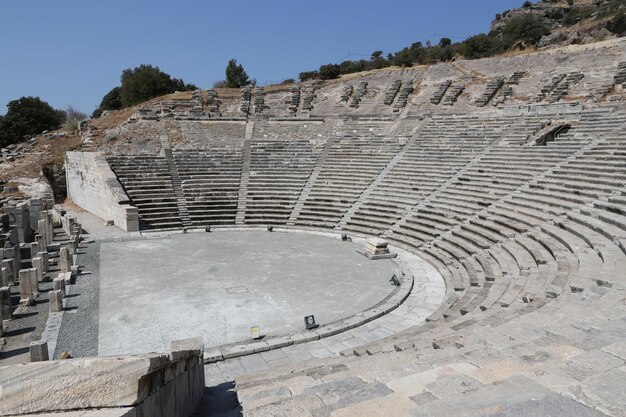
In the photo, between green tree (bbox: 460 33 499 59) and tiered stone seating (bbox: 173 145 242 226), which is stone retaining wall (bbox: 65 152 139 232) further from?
green tree (bbox: 460 33 499 59)

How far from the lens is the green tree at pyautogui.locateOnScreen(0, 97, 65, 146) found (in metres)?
36.6

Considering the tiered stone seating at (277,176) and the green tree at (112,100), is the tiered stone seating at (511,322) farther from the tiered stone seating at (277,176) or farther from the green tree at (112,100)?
the green tree at (112,100)

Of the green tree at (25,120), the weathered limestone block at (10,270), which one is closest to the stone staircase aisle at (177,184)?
the weathered limestone block at (10,270)

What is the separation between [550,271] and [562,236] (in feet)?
7.70

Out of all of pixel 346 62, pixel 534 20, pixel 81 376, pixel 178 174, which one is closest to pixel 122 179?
pixel 178 174

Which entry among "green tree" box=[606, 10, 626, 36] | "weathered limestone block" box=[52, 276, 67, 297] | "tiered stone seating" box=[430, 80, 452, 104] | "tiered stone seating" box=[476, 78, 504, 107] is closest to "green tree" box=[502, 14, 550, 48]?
"green tree" box=[606, 10, 626, 36]

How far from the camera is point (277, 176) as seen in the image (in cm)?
2523

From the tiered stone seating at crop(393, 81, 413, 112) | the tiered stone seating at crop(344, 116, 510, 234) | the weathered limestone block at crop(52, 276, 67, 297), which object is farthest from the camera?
the tiered stone seating at crop(393, 81, 413, 112)

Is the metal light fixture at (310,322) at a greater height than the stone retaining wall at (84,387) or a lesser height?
lesser

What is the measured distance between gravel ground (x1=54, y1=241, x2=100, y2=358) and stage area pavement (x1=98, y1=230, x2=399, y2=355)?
21 cm

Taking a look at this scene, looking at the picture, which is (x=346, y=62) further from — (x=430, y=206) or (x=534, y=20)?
(x=430, y=206)

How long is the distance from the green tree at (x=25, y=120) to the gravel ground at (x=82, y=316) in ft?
91.8

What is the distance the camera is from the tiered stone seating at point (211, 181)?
897 inches

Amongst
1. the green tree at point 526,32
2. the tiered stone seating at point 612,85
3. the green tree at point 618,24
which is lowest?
the tiered stone seating at point 612,85
